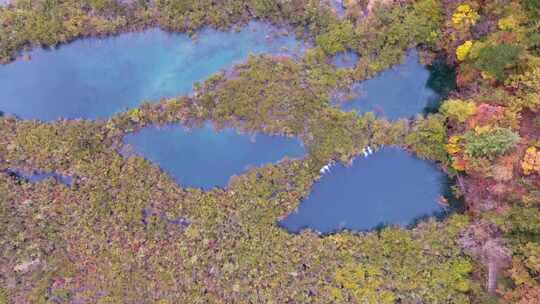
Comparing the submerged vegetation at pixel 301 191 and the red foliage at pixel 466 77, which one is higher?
the red foliage at pixel 466 77

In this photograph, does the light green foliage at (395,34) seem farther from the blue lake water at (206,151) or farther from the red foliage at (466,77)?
the blue lake water at (206,151)

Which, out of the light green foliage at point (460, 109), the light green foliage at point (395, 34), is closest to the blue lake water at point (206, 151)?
the light green foliage at point (395, 34)

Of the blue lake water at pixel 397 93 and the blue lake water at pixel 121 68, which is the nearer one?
the blue lake water at pixel 397 93

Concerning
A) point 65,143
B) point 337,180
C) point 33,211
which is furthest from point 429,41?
point 33,211

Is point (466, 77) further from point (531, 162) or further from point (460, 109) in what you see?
point (531, 162)

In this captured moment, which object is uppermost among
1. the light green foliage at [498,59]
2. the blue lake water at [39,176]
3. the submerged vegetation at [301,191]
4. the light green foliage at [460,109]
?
the light green foliage at [498,59]

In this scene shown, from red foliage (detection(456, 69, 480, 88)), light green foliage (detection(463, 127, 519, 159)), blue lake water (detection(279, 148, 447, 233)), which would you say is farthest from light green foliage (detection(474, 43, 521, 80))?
blue lake water (detection(279, 148, 447, 233))

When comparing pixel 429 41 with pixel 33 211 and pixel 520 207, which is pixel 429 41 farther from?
pixel 33 211
